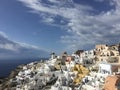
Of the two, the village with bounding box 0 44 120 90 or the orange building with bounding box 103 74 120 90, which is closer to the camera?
the orange building with bounding box 103 74 120 90

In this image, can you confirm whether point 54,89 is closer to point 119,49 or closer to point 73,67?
point 73,67

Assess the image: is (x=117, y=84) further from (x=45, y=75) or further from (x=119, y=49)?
(x=119, y=49)

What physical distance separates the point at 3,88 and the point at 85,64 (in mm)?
30307

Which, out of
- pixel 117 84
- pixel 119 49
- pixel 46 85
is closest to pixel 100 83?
pixel 117 84

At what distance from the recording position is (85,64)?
9888 cm

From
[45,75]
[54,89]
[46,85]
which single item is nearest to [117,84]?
[54,89]

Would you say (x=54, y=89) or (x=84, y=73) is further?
(x=84, y=73)

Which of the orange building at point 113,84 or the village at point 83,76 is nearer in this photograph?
the orange building at point 113,84

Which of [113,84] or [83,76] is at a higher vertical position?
[83,76]

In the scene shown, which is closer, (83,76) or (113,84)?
(113,84)

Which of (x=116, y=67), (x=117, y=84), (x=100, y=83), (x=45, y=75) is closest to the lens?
(x=117, y=84)

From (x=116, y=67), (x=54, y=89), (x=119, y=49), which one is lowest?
(x=54, y=89)

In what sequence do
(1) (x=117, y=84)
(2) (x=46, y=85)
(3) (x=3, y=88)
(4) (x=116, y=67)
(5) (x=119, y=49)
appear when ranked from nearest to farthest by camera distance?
(1) (x=117, y=84) < (4) (x=116, y=67) < (2) (x=46, y=85) < (3) (x=3, y=88) < (5) (x=119, y=49)

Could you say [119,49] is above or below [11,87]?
above
